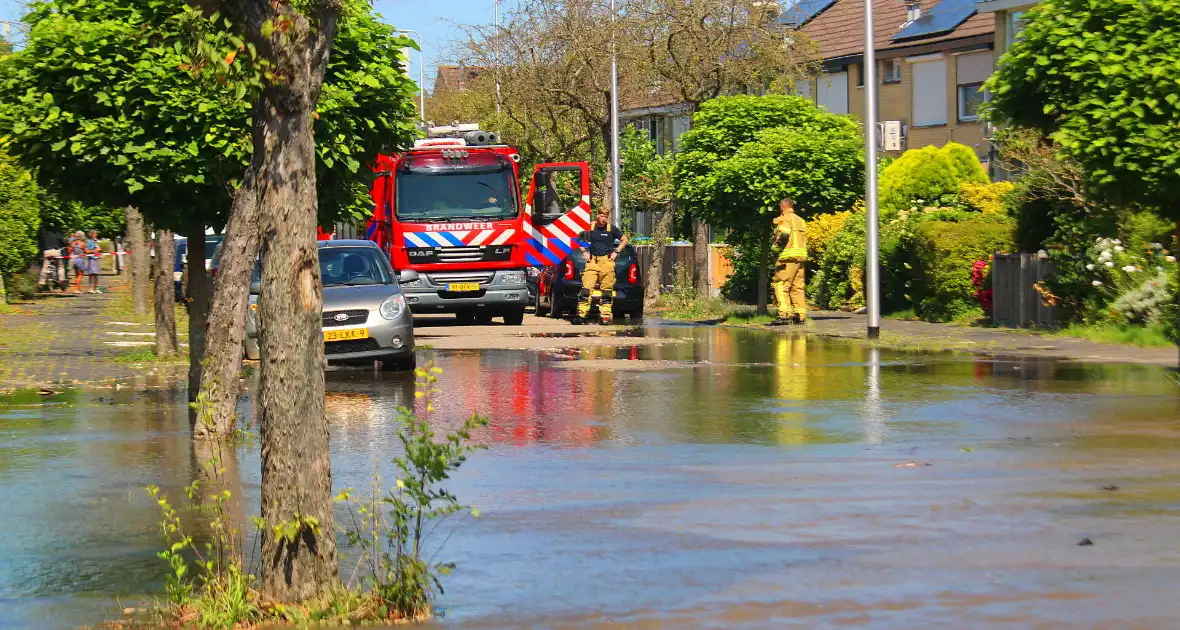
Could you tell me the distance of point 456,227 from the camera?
28.1 metres

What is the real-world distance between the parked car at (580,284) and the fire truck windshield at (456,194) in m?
2.02

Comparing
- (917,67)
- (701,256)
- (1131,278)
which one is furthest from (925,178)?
(917,67)

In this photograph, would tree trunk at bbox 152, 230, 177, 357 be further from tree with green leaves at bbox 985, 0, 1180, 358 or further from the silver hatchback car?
tree with green leaves at bbox 985, 0, 1180, 358

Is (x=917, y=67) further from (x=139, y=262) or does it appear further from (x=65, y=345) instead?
(x=65, y=345)

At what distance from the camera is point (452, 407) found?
14.0 meters

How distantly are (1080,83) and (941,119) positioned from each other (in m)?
30.8

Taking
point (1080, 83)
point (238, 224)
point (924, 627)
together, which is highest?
point (1080, 83)

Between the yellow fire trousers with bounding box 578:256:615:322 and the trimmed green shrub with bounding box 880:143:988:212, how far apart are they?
7509 mm

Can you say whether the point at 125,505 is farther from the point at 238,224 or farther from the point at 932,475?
the point at 932,475

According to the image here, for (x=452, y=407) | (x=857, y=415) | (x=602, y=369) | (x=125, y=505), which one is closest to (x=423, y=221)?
(x=602, y=369)

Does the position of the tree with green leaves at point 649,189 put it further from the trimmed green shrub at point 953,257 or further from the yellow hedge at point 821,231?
the trimmed green shrub at point 953,257

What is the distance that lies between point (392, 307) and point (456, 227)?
33.1 feet

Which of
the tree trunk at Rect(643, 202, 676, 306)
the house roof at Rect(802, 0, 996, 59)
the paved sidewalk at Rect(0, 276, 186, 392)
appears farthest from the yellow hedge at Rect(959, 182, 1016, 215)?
the house roof at Rect(802, 0, 996, 59)

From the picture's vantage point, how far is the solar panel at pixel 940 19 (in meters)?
45.1
